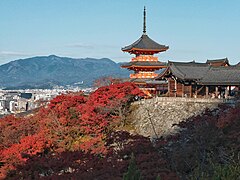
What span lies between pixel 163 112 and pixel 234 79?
4.78 meters

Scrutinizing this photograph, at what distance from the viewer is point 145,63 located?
3056cm

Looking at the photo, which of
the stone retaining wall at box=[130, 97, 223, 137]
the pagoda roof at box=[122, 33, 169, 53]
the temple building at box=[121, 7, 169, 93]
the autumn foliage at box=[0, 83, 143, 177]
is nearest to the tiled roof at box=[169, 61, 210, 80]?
the stone retaining wall at box=[130, 97, 223, 137]

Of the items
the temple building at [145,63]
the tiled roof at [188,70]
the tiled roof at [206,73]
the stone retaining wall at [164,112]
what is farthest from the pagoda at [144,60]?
the stone retaining wall at [164,112]

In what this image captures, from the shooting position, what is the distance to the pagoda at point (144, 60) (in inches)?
1187

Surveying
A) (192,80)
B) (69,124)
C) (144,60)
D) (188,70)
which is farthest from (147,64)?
(69,124)

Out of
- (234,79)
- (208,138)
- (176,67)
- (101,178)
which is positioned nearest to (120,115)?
(176,67)

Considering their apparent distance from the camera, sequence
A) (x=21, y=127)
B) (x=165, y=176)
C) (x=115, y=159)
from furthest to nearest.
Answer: (x=21, y=127), (x=115, y=159), (x=165, y=176)

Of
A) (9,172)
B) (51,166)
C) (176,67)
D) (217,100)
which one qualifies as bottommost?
(9,172)

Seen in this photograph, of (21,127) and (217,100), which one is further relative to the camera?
(21,127)

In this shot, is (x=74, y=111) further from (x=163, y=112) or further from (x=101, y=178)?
(x=101, y=178)

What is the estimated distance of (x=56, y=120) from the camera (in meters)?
21.6

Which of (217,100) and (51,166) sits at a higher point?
(217,100)

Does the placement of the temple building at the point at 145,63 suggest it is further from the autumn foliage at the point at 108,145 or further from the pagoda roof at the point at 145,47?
the autumn foliage at the point at 108,145

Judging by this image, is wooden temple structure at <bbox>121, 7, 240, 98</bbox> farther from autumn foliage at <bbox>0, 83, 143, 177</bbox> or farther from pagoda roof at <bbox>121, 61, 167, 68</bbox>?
autumn foliage at <bbox>0, 83, 143, 177</bbox>
